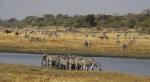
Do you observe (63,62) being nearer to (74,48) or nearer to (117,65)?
(117,65)

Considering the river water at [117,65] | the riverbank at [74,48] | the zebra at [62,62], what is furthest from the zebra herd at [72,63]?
the riverbank at [74,48]

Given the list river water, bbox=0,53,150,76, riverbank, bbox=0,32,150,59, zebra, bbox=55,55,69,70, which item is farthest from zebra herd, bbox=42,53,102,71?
riverbank, bbox=0,32,150,59

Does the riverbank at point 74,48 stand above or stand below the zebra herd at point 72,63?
above

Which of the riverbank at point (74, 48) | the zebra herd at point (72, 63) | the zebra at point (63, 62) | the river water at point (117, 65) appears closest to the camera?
the zebra herd at point (72, 63)

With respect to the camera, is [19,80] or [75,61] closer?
[19,80]

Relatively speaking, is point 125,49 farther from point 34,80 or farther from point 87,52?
point 34,80

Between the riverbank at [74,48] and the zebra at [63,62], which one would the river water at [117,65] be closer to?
the zebra at [63,62]

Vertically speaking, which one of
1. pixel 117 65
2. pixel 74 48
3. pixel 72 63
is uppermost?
pixel 74 48

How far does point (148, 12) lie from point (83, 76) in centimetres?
11422

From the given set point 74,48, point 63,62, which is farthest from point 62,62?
point 74,48

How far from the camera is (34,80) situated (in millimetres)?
22219

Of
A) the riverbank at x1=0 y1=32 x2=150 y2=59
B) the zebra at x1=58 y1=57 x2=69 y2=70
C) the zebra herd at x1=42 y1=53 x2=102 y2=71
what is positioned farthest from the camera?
the riverbank at x1=0 y1=32 x2=150 y2=59

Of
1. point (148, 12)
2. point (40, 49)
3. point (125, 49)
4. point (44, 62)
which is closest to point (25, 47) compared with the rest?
point (40, 49)

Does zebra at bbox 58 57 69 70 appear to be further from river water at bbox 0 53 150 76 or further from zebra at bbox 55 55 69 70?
river water at bbox 0 53 150 76
